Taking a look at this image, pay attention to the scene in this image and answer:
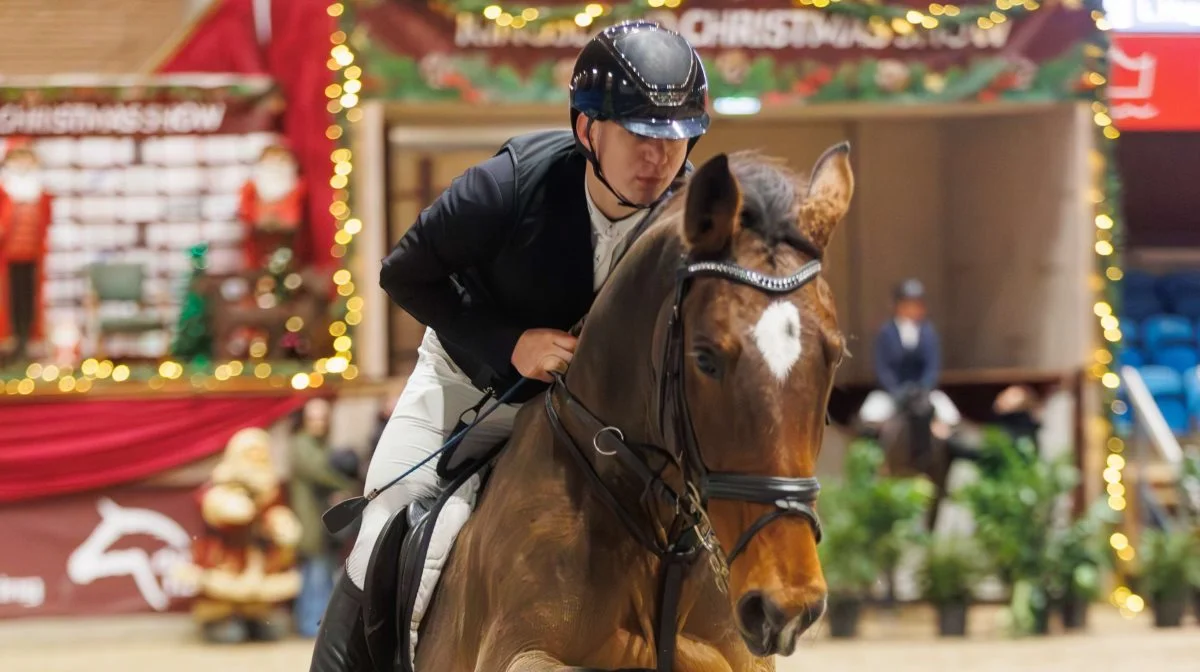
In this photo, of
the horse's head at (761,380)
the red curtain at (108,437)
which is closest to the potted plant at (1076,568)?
the red curtain at (108,437)

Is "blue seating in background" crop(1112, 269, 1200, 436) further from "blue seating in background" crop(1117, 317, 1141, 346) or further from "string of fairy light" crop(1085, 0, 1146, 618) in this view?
"string of fairy light" crop(1085, 0, 1146, 618)

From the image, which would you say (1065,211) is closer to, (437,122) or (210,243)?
(437,122)

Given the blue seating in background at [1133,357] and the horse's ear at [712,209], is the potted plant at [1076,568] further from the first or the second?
the horse's ear at [712,209]

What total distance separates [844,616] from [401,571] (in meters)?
7.41

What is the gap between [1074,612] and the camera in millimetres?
10797

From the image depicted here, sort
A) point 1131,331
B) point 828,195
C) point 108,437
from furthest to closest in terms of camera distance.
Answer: point 1131,331
point 108,437
point 828,195

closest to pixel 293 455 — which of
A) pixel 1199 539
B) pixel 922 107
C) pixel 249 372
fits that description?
pixel 249 372

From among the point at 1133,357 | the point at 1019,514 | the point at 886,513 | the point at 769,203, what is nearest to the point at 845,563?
the point at 886,513

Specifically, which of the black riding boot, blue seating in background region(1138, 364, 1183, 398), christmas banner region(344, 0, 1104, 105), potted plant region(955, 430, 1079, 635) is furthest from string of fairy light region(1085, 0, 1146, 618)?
the black riding boot

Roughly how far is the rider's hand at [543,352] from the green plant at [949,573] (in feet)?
25.1

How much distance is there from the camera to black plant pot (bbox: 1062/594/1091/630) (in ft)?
35.2

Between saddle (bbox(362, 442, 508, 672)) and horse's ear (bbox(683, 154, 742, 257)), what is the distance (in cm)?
106

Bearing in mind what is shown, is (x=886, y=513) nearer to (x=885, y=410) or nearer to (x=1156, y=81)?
(x=885, y=410)

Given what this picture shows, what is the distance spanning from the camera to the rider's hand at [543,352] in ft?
11.6
